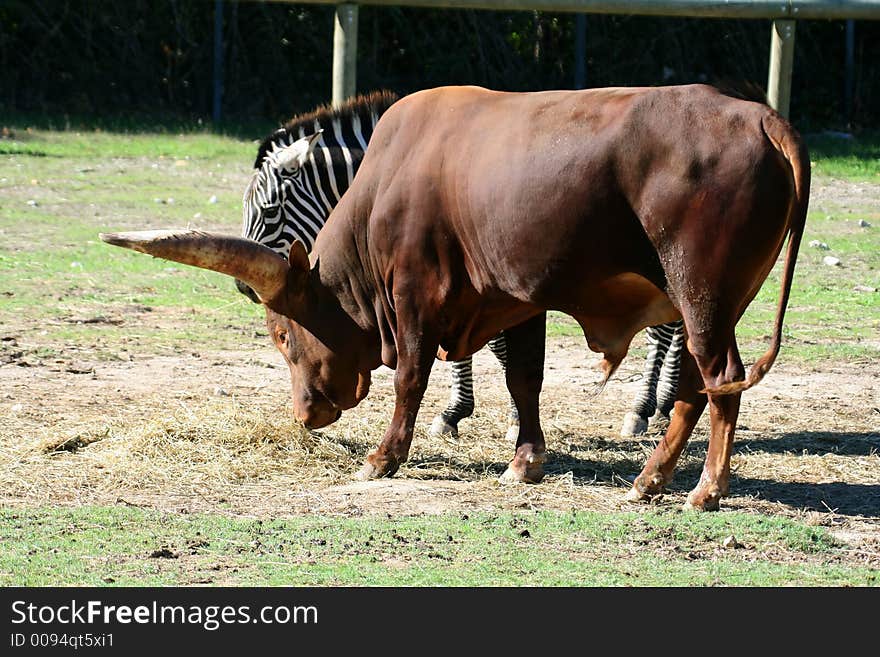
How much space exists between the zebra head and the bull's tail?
124 inches

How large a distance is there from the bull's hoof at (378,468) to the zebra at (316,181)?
3.09 ft

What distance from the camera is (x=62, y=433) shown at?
24.2 feet

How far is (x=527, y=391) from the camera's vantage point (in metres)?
7.10

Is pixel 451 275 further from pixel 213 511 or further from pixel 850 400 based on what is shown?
pixel 850 400

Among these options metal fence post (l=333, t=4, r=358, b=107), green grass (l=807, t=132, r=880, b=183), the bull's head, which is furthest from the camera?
green grass (l=807, t=132, r=880, b=183)

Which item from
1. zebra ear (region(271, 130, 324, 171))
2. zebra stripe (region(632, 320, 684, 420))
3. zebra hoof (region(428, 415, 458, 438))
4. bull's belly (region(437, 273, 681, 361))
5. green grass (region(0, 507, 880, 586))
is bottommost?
zebra hoof (region(428, 415, 458, 438))

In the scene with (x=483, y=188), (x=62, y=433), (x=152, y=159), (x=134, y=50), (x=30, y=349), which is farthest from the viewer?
(x=134, y=50)

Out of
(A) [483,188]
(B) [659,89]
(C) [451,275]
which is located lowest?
(C) [451,275]

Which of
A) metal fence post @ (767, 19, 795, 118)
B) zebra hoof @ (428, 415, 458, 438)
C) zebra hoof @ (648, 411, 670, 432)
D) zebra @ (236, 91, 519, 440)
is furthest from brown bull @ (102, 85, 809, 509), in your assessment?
metal fence post @ (767, 19, 795, 118)

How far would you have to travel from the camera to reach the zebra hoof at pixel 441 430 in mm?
7859

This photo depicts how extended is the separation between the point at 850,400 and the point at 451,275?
318 cm

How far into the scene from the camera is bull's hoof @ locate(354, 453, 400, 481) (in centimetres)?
691

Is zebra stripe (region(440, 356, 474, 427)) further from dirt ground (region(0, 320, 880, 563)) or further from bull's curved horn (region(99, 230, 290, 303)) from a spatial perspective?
bull's curved horn (region(99, 230, 290, 303))
